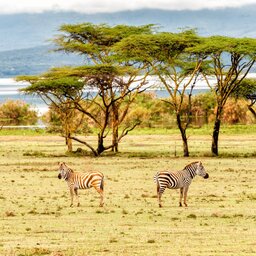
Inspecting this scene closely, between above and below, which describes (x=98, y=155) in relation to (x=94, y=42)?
below

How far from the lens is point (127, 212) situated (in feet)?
81.3

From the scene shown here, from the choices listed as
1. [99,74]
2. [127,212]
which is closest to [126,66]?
[99,74]

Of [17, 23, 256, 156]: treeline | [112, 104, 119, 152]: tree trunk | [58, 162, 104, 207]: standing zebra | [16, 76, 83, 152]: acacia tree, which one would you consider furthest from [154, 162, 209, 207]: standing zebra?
[112, 104, 119, 152]: tree trunk

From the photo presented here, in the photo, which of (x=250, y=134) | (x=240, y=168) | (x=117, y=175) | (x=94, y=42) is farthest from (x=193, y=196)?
(x=250, y=134)

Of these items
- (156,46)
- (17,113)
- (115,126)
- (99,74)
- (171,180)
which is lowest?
(171,180)

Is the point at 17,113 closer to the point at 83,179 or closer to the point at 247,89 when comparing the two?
the point at 247,89

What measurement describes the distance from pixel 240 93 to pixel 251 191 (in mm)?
27683

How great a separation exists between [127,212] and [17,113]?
63098mm

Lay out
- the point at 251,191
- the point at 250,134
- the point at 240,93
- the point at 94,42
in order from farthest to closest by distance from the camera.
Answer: the point at 250,134, the point at 240,93, the point at 94,42, the point at 251,191

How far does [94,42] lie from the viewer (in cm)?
Result: 5503

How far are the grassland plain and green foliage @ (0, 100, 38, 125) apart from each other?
39189 millimetres

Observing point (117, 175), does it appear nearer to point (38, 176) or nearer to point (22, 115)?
point (38, 176)

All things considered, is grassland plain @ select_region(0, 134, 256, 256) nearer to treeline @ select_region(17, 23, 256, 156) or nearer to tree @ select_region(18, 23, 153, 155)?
treeline @ select_region(17, 23, 256, 156)

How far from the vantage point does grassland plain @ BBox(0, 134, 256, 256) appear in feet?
61.9
